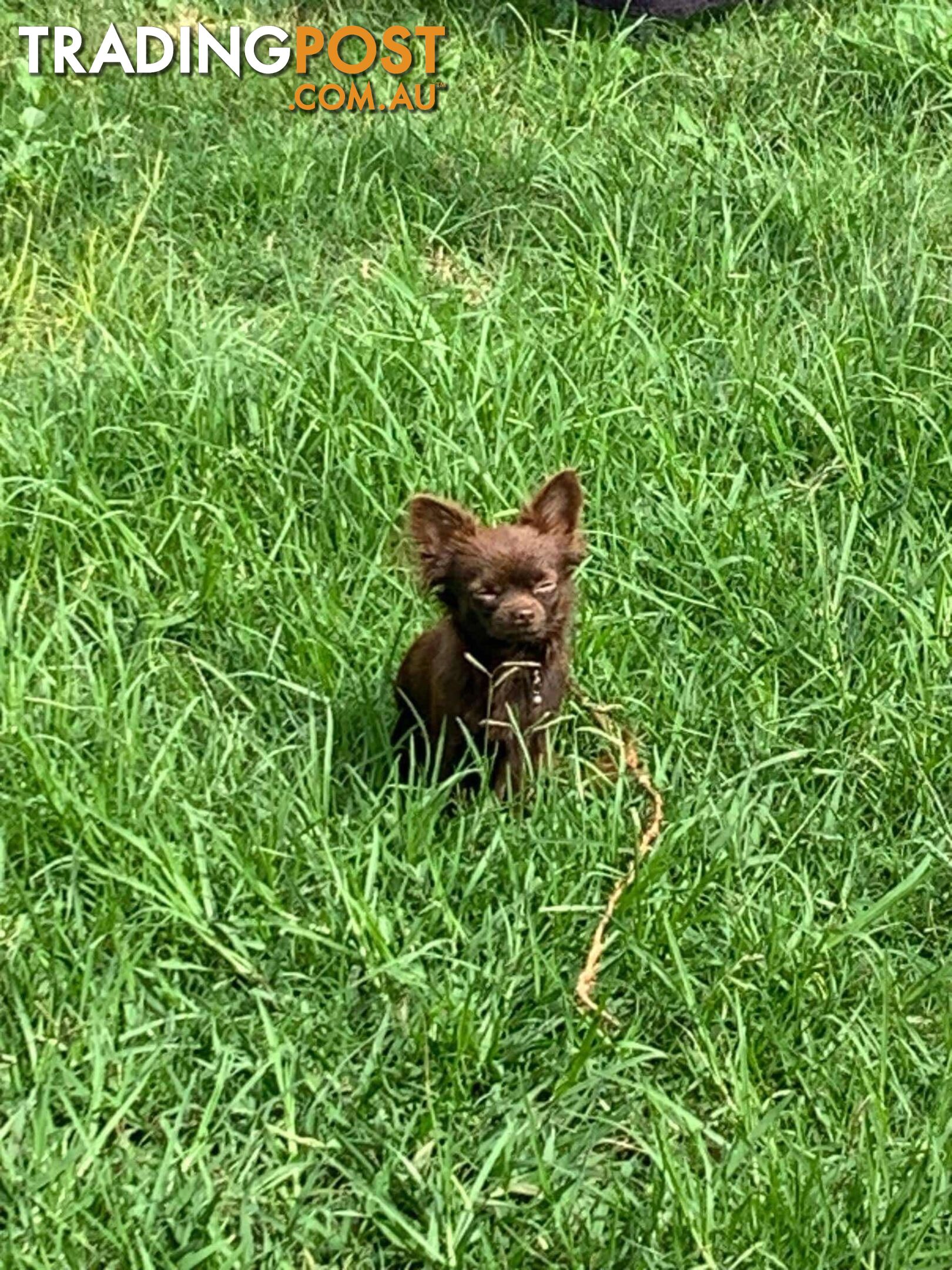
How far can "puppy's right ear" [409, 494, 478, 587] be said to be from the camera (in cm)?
338

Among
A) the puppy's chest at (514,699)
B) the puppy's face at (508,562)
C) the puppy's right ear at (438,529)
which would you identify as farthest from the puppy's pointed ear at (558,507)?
the puppy's chest at (514,699)

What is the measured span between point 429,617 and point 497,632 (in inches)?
22.8

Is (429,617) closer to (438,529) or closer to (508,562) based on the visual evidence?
(438,529)

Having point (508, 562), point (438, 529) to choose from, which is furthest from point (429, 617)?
point (508, 562)

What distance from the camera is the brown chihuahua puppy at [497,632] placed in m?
3.30

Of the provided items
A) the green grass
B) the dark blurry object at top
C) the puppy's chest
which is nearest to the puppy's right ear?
the puppy's chest

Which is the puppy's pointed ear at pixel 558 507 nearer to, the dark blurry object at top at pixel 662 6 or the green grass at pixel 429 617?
the green grass at pixel 429 617

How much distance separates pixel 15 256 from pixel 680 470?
2076mm

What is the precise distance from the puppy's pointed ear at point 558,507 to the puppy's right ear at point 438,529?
0.11 m

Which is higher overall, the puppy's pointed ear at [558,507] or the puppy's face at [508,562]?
the puppy's pointed ear at [558,507]

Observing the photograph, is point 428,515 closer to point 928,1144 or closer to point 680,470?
point 680,470

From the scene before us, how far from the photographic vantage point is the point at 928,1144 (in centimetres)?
272

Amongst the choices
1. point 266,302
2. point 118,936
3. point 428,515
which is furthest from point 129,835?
point 266,302

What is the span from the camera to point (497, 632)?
3271 mm
